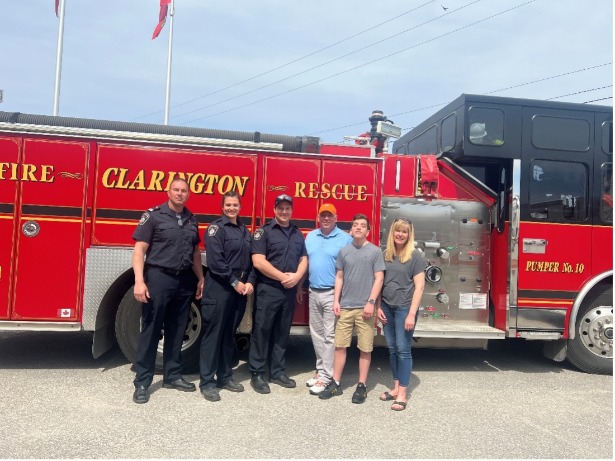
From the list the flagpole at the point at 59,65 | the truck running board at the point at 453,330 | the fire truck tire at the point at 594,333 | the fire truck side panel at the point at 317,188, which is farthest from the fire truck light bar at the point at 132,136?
the flagpole at the point at 59,65

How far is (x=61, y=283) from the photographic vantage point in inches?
200

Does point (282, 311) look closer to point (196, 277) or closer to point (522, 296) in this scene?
point (196, 277)

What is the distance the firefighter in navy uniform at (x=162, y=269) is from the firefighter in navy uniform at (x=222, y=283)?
201mm

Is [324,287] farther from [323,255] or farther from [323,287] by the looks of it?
[323,255]

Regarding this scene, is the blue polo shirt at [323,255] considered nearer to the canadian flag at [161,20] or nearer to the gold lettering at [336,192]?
the gold lettering at [336,192]

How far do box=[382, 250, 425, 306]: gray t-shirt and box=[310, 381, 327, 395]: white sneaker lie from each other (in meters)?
1.02

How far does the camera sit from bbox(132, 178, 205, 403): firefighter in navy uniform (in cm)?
444

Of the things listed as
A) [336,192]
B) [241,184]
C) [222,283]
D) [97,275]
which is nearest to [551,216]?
Answer: [336,192]

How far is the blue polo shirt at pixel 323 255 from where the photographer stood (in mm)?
4914

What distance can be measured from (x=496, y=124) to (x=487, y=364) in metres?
2.88

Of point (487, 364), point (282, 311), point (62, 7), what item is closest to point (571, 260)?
point (487, 364)

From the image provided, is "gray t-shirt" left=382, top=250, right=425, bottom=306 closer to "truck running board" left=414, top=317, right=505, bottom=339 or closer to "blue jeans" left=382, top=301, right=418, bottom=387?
"blue jeans" left=382, top=301, right=418, bottom=387

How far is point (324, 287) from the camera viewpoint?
4.91 m

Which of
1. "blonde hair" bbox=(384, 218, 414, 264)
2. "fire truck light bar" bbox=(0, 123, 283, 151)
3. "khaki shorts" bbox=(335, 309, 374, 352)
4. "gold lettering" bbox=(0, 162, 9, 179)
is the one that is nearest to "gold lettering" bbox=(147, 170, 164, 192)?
"fire truck light bar" bbox=(0, 123, 283, 151)
